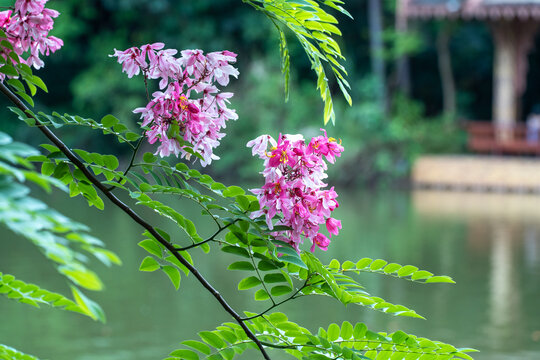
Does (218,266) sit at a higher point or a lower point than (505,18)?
lower

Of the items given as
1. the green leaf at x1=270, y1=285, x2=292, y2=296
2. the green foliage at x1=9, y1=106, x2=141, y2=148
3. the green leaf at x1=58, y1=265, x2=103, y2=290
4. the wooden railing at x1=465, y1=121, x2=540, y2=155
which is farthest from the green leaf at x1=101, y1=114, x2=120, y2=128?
the wooden railing at x1=465, y1=121, x2=540, y2=155

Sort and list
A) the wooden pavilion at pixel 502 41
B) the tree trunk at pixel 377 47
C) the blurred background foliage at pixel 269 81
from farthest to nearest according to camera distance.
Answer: the tree trunk at pixel 377 47 < the blurred background foliage at pixel 269 81 < the wooden pavilion at pixel 502 41

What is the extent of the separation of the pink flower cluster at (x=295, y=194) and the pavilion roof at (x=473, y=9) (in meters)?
14.2

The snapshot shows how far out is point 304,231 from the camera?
127cm

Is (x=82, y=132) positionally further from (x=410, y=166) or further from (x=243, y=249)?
(x=243, y=249)

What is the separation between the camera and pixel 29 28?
134 cm

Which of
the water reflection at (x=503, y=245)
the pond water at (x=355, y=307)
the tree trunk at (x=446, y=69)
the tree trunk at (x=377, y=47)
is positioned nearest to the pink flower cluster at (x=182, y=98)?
the pond water at (x=355, y=307)

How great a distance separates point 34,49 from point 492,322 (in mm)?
4877

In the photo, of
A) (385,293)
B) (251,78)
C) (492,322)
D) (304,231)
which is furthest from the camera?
(251,78)

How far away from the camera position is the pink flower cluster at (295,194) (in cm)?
125

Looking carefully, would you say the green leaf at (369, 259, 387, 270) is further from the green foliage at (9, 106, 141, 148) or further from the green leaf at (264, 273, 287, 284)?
the green foliage at (9, 106, 141, 148)

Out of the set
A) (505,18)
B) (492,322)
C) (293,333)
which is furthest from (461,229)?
(293,333)

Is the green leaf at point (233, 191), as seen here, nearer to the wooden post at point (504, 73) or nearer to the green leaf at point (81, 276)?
the green leaf at point (81, 276)

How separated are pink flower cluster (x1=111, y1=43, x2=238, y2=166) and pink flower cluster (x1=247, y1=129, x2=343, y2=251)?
0.11 metres
